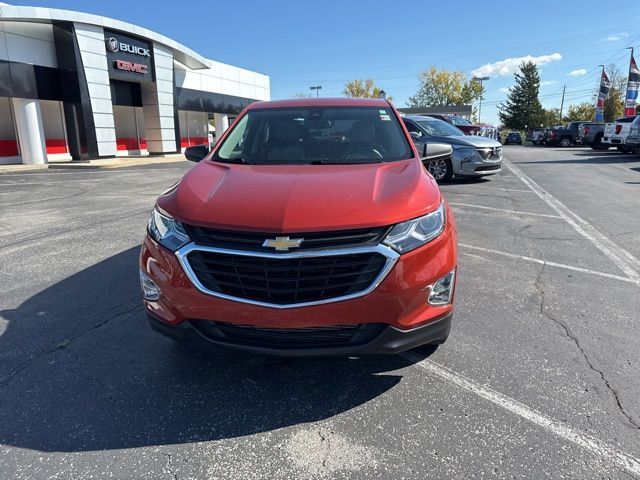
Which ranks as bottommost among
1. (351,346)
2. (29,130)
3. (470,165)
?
(351,346)

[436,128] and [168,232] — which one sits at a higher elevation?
[436,128]

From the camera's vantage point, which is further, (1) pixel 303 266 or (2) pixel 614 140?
(2) pixel 614 140

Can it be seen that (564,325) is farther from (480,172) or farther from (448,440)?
(480,172)

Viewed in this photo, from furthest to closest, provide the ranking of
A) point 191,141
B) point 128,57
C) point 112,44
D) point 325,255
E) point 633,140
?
point 191,141, point 128,57, point 112,44, point 633,140, point 325,255

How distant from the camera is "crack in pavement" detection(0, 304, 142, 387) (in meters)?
2.93

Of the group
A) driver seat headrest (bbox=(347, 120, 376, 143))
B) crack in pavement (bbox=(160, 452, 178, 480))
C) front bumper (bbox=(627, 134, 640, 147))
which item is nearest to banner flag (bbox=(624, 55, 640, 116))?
front bumper (bbox=(627, 134, 640, 147))

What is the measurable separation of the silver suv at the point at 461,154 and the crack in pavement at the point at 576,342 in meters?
6.68

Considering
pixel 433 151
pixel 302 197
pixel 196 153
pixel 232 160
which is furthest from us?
pixel 433 151

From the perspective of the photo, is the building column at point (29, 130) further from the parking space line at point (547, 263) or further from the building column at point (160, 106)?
the parking space line at point (547, 263)

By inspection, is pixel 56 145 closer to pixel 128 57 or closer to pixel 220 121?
pixel 128 57

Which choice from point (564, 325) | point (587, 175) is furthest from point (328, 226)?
point (587, 175)

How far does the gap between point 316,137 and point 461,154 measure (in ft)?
27.1

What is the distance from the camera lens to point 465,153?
1109 cm

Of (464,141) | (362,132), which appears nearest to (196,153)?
(362,132)
